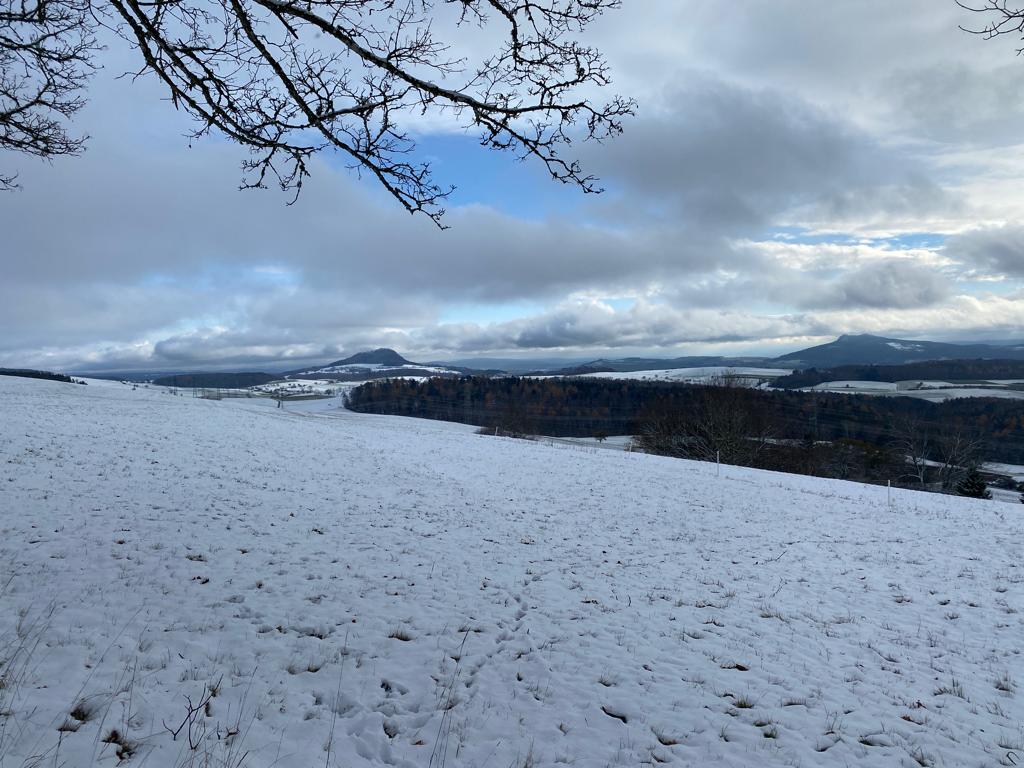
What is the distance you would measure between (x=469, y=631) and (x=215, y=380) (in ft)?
439

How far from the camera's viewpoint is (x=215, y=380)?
120 m

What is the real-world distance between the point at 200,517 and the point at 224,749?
730 centimetres

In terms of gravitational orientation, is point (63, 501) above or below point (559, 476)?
above

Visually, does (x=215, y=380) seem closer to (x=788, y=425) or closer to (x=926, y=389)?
(x=788, y=425)

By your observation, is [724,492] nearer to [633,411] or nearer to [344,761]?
[344,761]

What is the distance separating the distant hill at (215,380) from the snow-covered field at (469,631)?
10961 centimetres

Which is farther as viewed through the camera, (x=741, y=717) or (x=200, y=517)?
(x=200, y=517)

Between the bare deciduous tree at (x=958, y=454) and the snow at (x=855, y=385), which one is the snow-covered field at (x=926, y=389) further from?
the bare deciduous tree at (x=958, y=454)

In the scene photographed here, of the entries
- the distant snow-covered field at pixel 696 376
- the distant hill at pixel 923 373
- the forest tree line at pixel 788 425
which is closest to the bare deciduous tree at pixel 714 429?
the forest tree line at pixel 788 425

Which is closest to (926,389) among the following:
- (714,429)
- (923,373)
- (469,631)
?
(923,373)

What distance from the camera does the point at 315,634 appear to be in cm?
544

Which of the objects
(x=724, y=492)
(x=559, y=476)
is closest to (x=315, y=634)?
(x=559, y=476)

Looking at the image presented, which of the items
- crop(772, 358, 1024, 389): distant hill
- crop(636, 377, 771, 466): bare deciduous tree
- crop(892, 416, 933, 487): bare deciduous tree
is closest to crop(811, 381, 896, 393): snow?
crop(772, 358, 1024, 389): distant hill

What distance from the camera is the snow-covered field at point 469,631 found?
381cm
